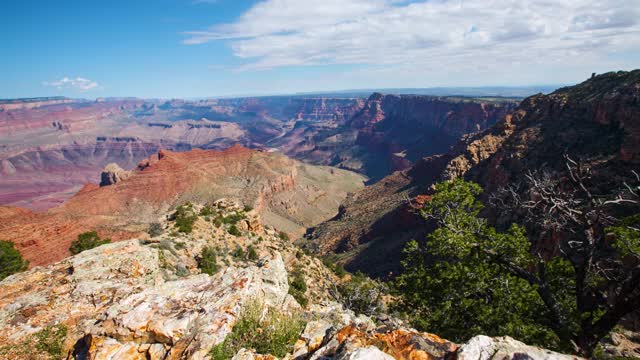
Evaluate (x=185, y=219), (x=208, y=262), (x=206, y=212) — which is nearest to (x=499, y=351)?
(x=208, y=262)

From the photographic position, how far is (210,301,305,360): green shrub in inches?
421

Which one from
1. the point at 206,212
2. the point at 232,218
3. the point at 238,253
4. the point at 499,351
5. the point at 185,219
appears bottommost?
the point at 238,253

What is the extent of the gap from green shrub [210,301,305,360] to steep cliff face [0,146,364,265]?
1435 inches

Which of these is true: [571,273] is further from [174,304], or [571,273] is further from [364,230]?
[364,230]

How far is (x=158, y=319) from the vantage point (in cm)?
1266

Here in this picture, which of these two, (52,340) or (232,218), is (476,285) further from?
(232,218)

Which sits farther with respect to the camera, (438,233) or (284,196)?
(284,196)

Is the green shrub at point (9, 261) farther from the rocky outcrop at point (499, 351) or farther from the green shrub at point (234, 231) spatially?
the rocky outcrop at point (499, 351)

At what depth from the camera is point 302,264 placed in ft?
125

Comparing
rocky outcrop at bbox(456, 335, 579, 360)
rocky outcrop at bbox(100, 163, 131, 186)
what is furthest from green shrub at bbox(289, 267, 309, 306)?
rocky outcrop at bbox(100, 163, 131, 186)

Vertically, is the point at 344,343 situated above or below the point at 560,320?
above

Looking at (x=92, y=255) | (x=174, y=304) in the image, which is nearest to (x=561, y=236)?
(x=174, y=304)

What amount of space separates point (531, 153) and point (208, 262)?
5066 centimetres

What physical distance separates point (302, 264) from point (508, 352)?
99.8ft
